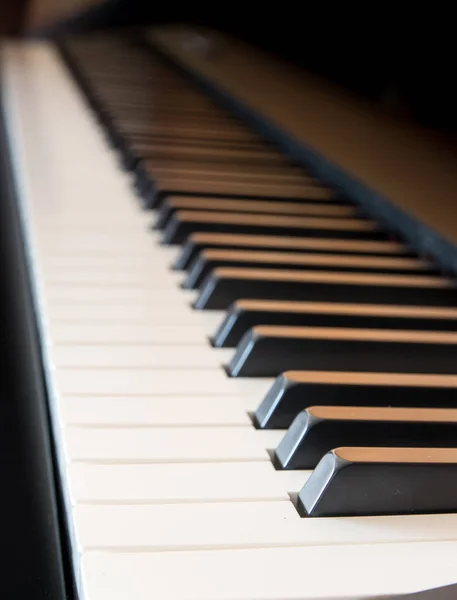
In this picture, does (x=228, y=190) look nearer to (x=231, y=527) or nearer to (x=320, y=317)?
(x=320, y=317)

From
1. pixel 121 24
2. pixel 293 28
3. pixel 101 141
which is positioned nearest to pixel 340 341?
pixel 101 141

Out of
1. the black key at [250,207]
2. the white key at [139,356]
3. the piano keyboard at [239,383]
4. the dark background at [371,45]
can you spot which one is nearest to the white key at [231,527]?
the piano keyboard at [239,383]

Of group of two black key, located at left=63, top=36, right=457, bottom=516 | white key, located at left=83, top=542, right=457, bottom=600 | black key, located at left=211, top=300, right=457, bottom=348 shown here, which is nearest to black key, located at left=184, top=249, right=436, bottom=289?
group of two black key, located at left=63, top=36, right=457, bottom=516

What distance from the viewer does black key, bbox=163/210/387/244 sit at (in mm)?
1056

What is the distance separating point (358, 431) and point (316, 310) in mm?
222

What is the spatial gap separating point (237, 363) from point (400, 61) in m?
0.91

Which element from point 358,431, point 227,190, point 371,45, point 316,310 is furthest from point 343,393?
point 371,45

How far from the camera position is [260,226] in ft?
3.49

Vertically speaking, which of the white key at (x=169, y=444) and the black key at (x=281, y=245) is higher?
the black key at (x=281, y=245)

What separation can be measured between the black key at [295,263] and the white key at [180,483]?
360 millimetres

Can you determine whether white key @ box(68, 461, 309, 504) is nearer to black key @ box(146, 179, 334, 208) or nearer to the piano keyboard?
the piano keyboard

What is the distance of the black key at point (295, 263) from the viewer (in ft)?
3.07

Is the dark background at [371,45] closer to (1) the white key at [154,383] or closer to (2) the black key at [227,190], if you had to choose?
(2) the black key at [227,190]

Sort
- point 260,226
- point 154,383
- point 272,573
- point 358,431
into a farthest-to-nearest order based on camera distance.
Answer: point 260,226 < point 154,383 < point 358,431 < point 272,573
